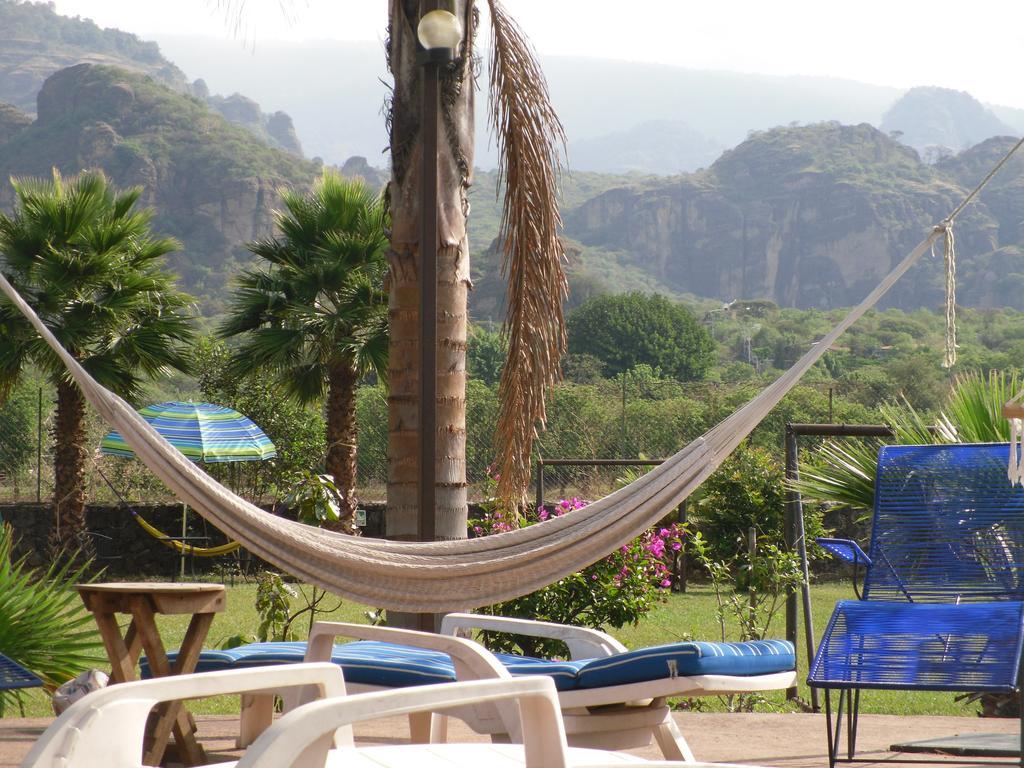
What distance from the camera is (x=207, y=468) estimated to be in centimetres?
1146

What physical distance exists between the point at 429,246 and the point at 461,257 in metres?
0.24

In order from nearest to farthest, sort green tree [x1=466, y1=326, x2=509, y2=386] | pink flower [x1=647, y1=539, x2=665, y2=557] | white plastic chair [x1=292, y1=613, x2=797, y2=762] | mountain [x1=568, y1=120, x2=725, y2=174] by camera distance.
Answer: white plastic chair [x1=292, y1=613, x2=797, y2=762], pink flower [x1=647, y1=539, x2=665, y2=557], green tree [x1=466, y1=326, x2=509, y2=386], mountain [x1=568, y1=120, x2=725, y2=174]

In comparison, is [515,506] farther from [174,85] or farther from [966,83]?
[966,83]

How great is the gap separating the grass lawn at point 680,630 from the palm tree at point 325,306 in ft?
4.23

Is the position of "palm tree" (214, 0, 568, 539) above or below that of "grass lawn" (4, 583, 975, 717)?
above

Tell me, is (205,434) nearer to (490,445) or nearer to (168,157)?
(490,445)

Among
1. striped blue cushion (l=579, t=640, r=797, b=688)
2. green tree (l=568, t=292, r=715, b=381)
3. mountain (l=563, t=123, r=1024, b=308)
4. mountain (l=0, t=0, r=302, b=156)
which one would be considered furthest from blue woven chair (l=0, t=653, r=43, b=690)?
mountain (l=0, t=0, r=302, b=156)

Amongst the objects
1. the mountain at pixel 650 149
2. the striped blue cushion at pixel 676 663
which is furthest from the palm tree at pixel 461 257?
the mountain at pixel 650 149

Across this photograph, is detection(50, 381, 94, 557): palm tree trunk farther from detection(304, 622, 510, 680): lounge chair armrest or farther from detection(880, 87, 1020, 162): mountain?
detection(880, 87, 1020, 162): mountain

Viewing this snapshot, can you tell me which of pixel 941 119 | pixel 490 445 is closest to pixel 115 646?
pixel 490 445

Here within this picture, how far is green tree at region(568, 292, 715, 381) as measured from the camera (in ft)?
103

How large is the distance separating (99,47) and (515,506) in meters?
82.5

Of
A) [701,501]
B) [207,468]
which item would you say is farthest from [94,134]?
[701,501]

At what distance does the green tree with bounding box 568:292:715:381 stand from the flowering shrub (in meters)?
26.9
